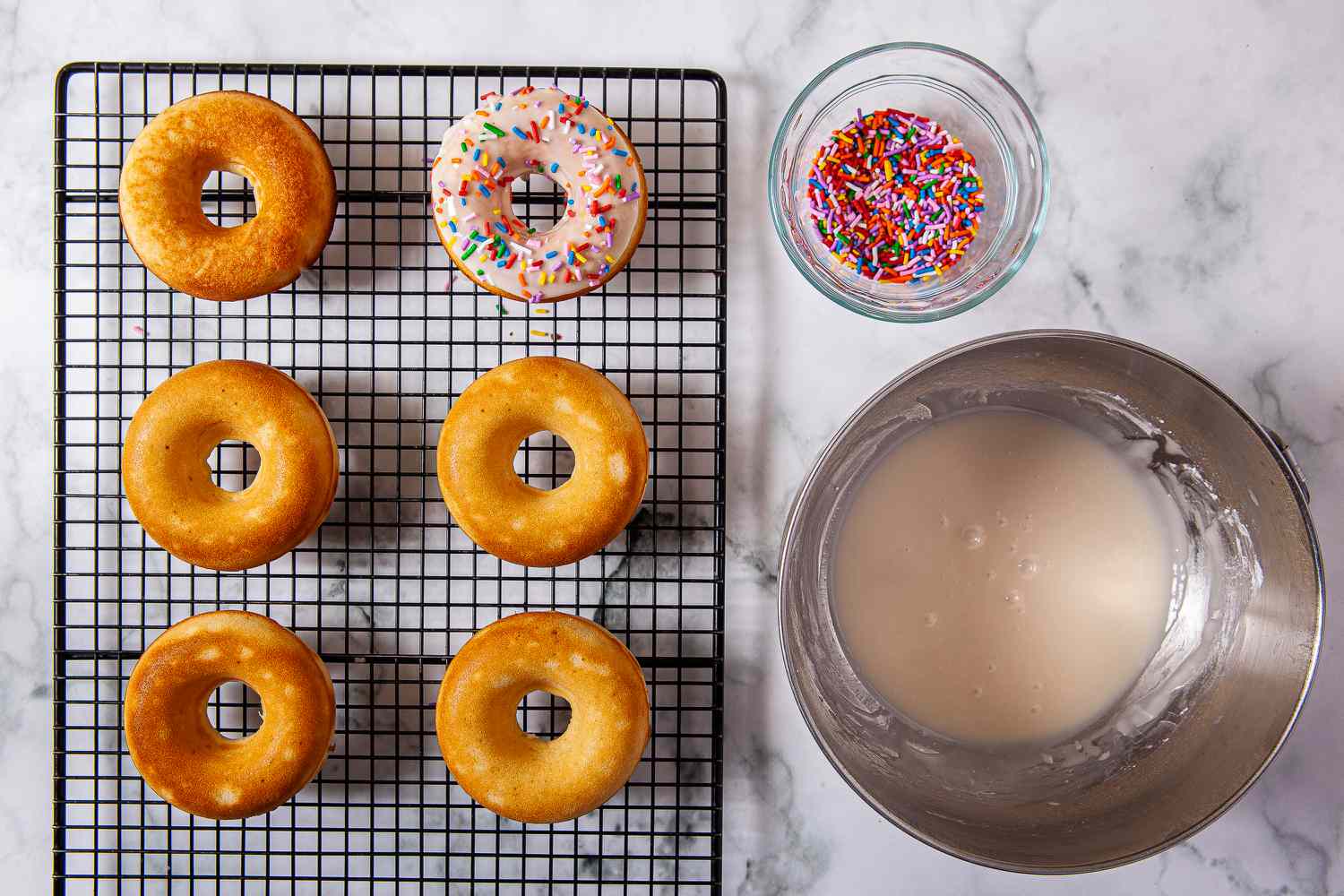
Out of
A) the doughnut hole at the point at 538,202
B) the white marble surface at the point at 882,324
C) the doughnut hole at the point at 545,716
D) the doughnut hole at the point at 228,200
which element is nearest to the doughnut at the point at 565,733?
the doughnut hole at the point at 545,716

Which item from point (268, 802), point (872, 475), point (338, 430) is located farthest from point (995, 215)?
point (268, 802)

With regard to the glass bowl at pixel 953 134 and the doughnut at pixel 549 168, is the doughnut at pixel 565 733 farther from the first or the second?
the glass bowl at pixel 953 134

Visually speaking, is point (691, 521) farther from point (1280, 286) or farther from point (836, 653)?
point (1280, 286)

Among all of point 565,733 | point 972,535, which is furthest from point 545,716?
point 972,535

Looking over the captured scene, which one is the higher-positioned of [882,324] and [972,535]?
[882,324]

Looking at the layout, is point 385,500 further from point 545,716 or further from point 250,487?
point 545,716

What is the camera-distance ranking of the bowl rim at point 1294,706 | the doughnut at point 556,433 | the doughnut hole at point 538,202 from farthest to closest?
the doughnut hole at point 538,202 < the doughnut at point 556,433 < the bowl rim at point 1294,706

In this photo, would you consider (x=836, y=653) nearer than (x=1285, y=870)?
Yes
